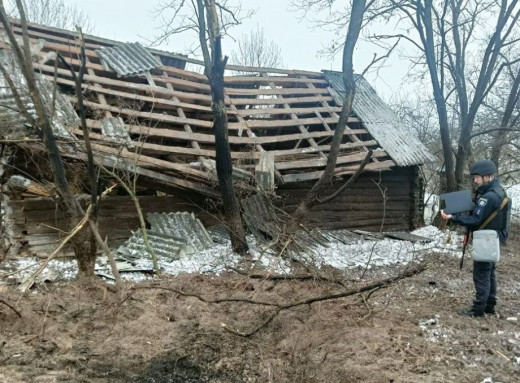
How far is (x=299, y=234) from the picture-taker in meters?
9.75

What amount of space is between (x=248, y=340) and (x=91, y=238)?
2.86 meters

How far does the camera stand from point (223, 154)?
8.42 m

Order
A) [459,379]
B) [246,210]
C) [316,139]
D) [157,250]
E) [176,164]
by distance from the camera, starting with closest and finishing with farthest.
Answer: [459,379], [157,250], [176,164], [246,210], [316,139]

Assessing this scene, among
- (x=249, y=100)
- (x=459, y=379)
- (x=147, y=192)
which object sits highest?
(x=249, y=100)

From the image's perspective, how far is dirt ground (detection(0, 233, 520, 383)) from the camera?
161 inches

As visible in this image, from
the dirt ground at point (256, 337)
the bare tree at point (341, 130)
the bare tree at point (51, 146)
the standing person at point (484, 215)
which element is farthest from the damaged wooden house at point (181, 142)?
the standing person at point (484, 215)

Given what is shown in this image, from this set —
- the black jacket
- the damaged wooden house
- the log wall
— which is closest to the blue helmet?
the black jacket

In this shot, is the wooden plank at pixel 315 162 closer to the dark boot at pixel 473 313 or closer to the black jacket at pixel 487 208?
the black jacket at pixel 487 208

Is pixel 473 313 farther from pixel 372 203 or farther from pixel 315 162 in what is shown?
pixel 372 203

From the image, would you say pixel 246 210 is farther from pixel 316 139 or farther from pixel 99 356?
pixel 99 356

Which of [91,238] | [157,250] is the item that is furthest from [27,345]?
[157,250]

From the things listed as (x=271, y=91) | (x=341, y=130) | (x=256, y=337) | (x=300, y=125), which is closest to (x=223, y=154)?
(x=341, y=130)

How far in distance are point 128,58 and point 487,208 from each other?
8.77m

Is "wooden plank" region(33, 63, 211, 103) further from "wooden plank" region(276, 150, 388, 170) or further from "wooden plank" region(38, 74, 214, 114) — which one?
"wooden plank" region(276, 150, 388, 170)
